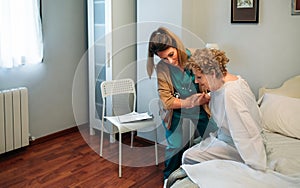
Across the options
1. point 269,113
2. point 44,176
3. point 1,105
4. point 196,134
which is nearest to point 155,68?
point 196,134

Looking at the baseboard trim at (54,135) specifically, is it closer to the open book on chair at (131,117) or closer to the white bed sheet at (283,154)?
the open book on chair at (131,117)

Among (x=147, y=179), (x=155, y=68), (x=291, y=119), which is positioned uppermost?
(x=155, y=68)

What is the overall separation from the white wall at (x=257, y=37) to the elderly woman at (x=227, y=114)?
1.05m

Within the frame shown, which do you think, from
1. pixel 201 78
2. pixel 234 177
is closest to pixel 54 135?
pixel 201 78

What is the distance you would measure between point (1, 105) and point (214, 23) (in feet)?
6.86

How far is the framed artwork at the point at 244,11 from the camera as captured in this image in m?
2.76

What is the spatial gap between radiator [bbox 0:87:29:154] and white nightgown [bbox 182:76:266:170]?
1964 mm

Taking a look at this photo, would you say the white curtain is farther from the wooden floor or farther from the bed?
the bed

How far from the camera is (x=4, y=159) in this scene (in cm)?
300

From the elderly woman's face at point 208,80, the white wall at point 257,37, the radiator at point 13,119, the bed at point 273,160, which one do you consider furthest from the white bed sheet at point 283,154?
the radiator at point 13,119

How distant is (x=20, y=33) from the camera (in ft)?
9.91

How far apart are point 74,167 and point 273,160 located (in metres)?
1.76

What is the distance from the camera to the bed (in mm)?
1383

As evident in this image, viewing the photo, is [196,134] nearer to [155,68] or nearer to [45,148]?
[155,68]
